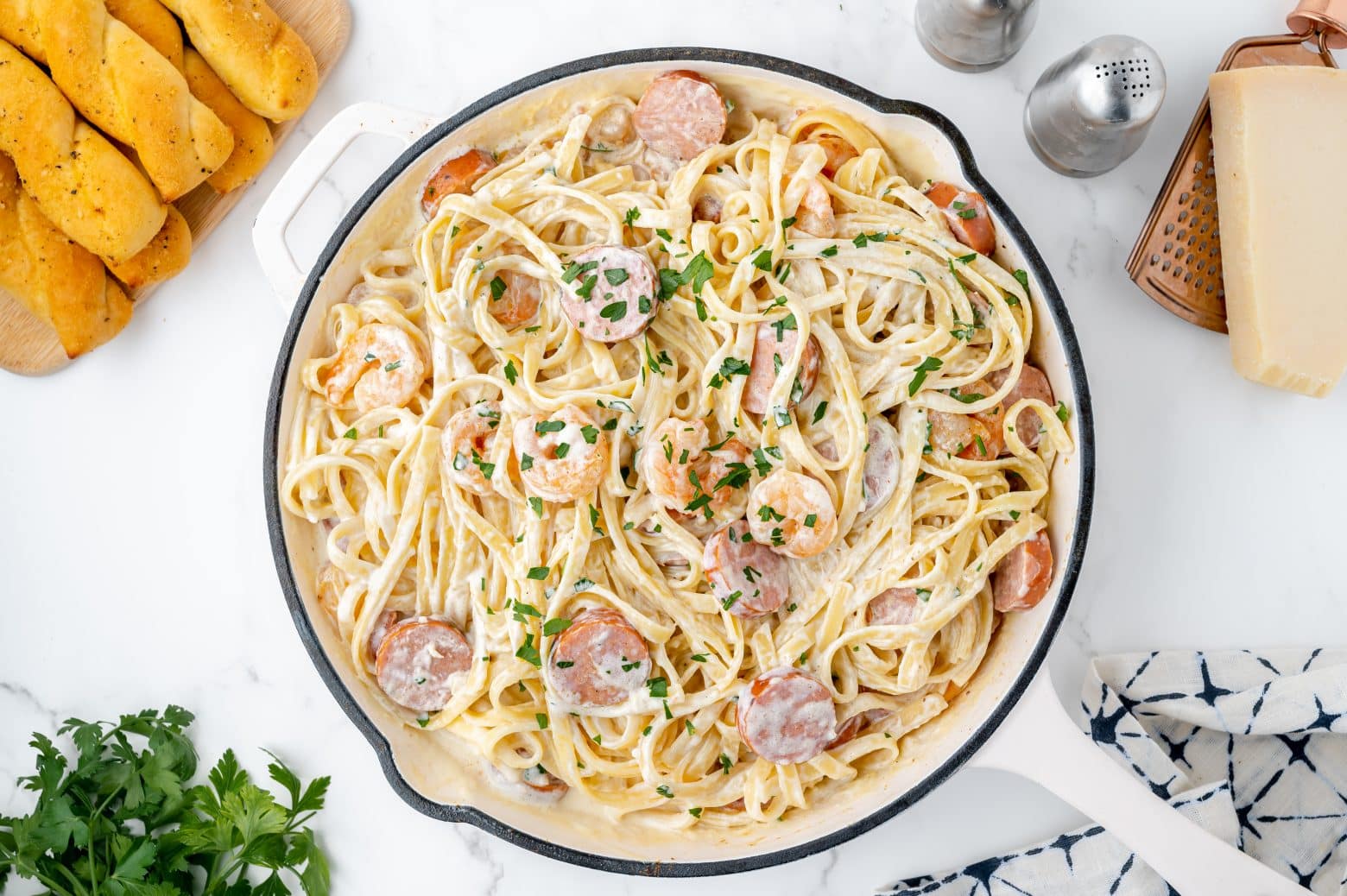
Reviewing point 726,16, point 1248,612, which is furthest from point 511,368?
point 1248,612

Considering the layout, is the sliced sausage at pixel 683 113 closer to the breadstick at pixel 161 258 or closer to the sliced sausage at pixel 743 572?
the sliced sausage at pixel 743 572

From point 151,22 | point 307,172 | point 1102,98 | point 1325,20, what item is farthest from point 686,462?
point 1325,20

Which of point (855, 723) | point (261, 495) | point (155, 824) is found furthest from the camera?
point (261, 495)

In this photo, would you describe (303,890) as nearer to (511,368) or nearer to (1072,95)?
(511,368)

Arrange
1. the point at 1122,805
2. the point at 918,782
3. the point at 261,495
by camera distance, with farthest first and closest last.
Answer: the point at 261,495 → the point at 918,782 → the point at 1122,805

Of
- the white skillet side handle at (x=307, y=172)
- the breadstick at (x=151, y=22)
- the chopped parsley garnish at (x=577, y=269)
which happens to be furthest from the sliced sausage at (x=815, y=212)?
the breadstick at (x=151, y=22)

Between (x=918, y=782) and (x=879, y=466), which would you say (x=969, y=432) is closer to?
(x=879, y=466)

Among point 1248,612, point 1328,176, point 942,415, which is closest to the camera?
point 942,415
